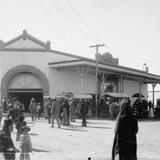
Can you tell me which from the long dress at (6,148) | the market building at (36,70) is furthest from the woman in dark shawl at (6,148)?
the market building at (36,70)

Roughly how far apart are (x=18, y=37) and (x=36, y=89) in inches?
183

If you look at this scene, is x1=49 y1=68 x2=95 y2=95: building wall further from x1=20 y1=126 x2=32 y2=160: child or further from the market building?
x1=20 y1=126 x2=32 y2=160: child

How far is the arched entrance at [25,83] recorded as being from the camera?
34156 millimetres

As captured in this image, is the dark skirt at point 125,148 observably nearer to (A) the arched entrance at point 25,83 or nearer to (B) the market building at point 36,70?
(B) the market building at point 36,70

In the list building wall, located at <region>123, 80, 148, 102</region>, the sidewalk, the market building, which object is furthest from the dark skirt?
building wall, located at <region>123, 80, 148, 102</region>

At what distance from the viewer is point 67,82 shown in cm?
3584

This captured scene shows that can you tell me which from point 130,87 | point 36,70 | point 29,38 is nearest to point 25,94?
point 36,70

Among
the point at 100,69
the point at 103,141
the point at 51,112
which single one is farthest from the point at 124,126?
the point at 100,69

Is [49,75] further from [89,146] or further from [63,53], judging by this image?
[89,146]

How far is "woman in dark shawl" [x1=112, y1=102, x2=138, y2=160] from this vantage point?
8906 mm

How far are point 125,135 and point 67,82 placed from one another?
27.0 m

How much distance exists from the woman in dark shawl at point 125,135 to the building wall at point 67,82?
24858 millimetres

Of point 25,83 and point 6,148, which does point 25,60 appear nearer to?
point 25,83

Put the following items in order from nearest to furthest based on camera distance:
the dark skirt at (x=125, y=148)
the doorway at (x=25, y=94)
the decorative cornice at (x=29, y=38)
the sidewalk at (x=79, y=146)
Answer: the dark skirt at (x=125, y=148) → the sidewalk at (x=79, y=146) → the decorative cornice at (x=29, y=38) → the doorway at (x=25, y=94)
